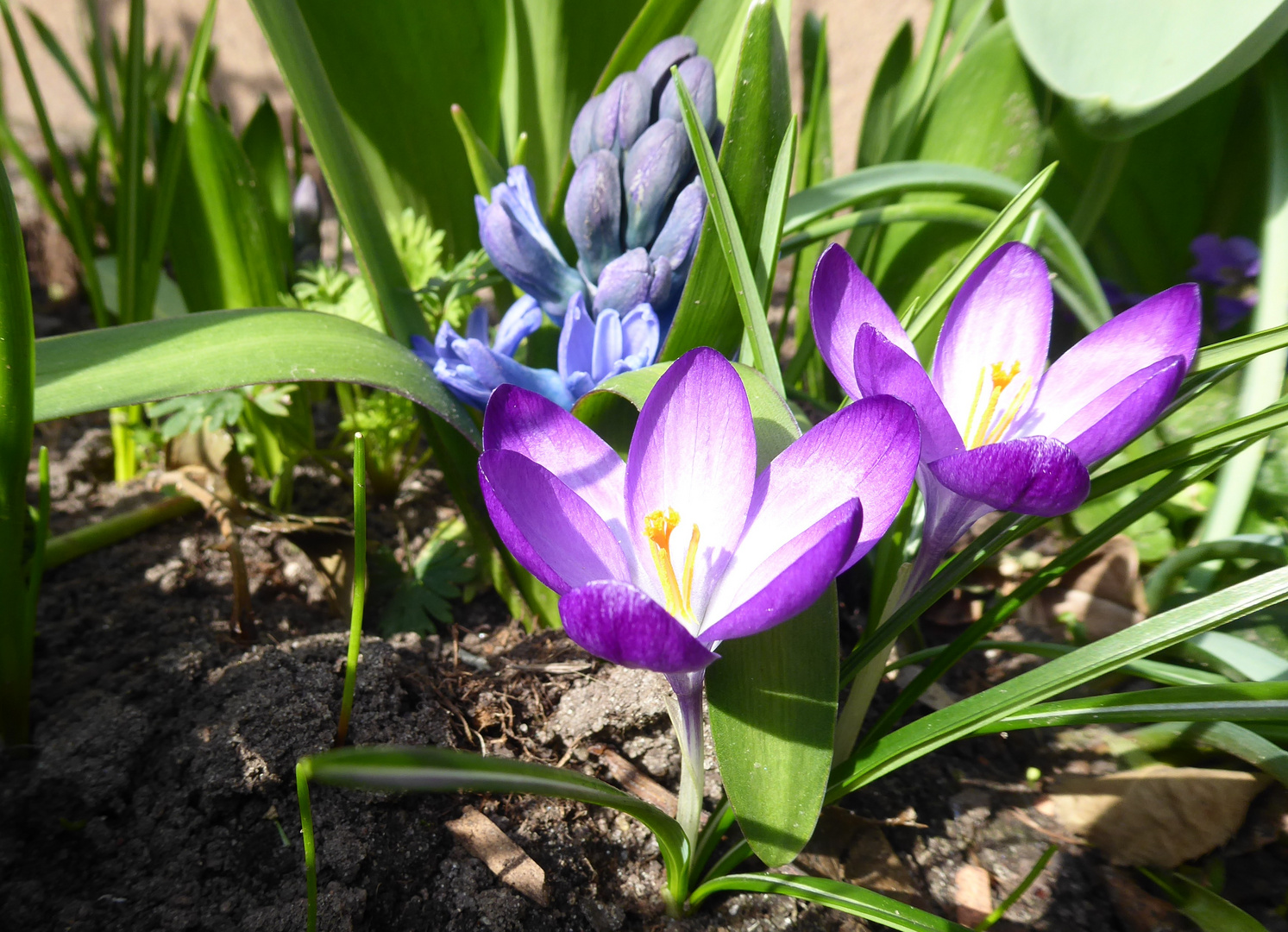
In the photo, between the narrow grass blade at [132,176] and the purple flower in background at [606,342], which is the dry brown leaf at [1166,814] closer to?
the purple flower in background at [606,342]

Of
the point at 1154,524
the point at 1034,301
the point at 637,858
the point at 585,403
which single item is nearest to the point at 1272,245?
the point at 1154,524

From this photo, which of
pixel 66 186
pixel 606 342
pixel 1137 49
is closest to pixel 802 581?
pixel 606 342

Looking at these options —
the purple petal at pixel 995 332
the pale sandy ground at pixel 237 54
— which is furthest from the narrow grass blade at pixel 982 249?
→ the pale sandy ground at pixel 237 54

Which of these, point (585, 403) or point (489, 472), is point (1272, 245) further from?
point (489, 472)

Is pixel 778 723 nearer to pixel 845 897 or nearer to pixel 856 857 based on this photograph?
pixel 845 897

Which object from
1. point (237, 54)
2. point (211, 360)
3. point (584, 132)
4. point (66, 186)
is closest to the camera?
point (211, 360)

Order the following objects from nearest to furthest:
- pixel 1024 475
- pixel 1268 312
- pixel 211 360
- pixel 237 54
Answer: pixel 1024 475 < pixel 211 360 < pixel 1268 312 < pixel 237 54

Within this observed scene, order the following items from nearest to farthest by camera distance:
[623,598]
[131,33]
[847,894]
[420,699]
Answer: [623,598], [847,894], [420,699], [131,33]

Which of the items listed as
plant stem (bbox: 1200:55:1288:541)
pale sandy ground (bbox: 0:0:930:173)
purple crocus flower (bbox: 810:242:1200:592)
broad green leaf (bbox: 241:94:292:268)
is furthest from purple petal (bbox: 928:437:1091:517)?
pale sandy ground (bbox: 0:0:930:173)
